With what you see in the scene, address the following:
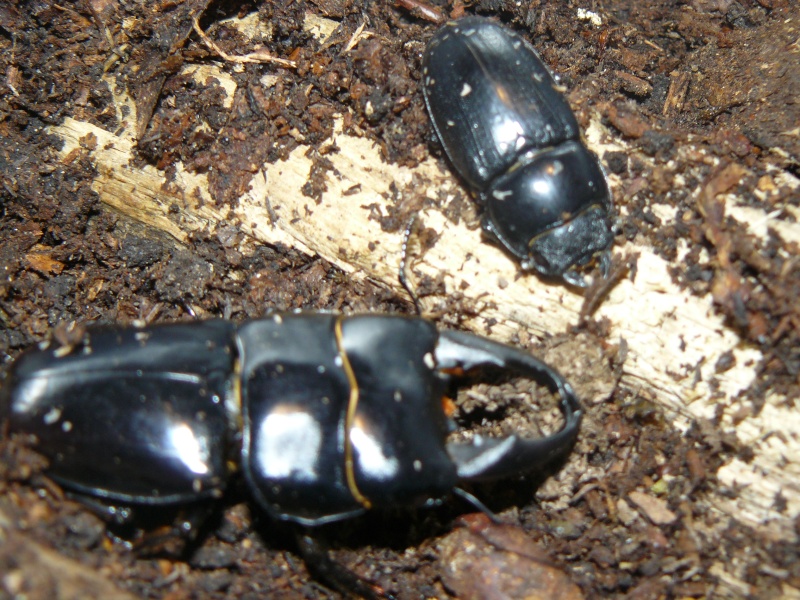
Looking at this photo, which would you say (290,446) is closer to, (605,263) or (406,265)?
(406,265)

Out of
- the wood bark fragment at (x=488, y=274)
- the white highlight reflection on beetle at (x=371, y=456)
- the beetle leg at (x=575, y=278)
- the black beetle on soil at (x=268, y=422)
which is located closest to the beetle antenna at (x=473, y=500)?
the black beetle on soil at (x=268, y=422)

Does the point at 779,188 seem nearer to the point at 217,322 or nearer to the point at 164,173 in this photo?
the point at 217,322

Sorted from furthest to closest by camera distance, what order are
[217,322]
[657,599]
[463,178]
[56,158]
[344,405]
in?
1. [56,158]
2. [463,178]
3. [657,599]
4. [217,322]
5. [344,405]

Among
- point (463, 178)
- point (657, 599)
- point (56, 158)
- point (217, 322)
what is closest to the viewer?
point (217, 322)

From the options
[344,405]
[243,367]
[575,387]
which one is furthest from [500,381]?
[243,367]

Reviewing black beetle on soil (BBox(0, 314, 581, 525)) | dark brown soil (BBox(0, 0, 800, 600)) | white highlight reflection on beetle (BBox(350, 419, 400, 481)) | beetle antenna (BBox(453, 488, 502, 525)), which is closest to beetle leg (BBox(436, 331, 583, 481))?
black beetle on soil (BBox(0, 314, 581, 525))

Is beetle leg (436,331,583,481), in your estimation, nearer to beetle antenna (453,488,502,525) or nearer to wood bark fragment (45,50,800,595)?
beetle antenna (453,488,502,525)

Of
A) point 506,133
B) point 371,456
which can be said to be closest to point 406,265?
point 506,133

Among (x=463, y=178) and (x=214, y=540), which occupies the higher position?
(x=463, y=178)
